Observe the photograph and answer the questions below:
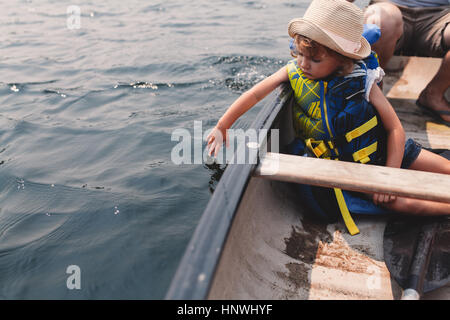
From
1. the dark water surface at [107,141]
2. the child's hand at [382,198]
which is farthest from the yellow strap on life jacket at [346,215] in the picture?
the dark water surface at [107,141]

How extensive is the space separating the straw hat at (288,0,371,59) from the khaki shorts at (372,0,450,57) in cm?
219

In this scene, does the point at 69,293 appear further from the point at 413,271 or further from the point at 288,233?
the point at 413,271

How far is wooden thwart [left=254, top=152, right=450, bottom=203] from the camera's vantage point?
60.9 inches

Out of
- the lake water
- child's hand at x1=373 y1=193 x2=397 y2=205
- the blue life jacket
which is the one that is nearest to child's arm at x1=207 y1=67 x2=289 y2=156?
the blue life jacket

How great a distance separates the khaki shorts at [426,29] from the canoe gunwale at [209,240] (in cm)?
299

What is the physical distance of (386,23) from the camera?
325cm

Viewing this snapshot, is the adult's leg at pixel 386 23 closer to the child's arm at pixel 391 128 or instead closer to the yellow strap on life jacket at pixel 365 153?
the child's arm at pixel 391 128

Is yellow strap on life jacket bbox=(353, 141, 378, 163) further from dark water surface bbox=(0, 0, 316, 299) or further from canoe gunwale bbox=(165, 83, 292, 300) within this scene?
dark water surface bbox=(0, 0, 316, 299)

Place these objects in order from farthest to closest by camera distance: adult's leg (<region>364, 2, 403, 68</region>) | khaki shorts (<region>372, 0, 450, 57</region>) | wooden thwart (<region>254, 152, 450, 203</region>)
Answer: khaki shorts (<region>372, 0, 450, 57</region>)
adult's leg (<region>364, 2, 403, 68</region>)
wooden thwart (<region>254, 152, 450, 203</region>)

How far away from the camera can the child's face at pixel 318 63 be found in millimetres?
1936

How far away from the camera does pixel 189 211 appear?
2672 millimetres

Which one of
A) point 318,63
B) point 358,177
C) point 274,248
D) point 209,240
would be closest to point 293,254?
point 274,248

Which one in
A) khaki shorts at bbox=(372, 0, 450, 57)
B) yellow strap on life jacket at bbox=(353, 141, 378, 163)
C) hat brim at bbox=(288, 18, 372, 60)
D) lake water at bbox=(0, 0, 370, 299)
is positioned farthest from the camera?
khaki shorts at bbox=(372, 0, 450, 57)
